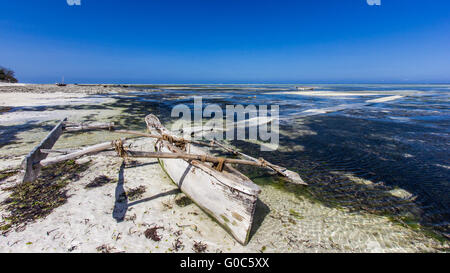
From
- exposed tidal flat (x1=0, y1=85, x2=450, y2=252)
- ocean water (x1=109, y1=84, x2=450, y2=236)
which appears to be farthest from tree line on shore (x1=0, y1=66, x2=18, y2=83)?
ocean water (x1=109, y1=84, x2=450, y2=236)

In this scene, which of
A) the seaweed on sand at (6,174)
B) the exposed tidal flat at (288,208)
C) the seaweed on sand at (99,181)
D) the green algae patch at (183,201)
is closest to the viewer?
the exposed tidal flat at (288,208)

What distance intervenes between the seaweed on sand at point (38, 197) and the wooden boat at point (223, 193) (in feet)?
10.3

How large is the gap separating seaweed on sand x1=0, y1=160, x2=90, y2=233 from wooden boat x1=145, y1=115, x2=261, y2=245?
3.14 meters

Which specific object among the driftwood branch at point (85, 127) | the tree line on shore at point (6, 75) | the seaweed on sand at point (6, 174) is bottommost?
the seaweed on sand at point (6, 174)

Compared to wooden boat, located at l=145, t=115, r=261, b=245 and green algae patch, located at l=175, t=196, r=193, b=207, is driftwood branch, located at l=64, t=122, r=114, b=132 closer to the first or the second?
wooden boat, located at l=145, t=115, r=261, b=245

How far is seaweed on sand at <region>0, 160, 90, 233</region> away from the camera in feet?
13.7

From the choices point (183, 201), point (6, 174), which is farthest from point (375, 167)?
point (6, 174)

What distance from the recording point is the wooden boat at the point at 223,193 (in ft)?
11.6

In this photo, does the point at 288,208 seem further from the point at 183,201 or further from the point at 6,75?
the point at 6,75

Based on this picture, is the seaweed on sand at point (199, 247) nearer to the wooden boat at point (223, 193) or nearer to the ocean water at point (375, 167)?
the wooden boat at point (223, 193)

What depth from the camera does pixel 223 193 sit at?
12.8 feet

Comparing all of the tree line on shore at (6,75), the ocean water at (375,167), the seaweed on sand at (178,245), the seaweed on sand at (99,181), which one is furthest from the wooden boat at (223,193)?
the tree line on shore at (6,75)
